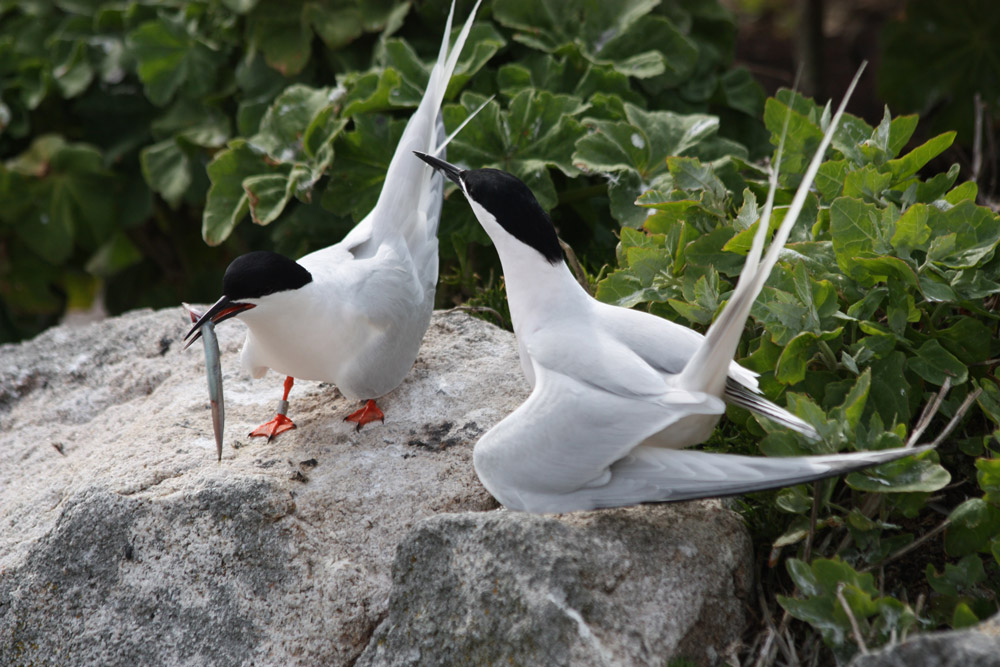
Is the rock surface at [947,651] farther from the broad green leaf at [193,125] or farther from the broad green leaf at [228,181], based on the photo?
the broad green leaf at [193,125]

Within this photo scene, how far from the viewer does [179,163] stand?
4078 millimetres

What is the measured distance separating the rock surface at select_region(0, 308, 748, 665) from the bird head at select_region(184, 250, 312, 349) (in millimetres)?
365

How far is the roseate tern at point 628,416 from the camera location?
1732 mm

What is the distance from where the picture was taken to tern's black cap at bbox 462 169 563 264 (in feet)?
6.63

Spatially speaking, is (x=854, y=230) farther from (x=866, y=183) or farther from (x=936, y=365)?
(x=936, y=365)

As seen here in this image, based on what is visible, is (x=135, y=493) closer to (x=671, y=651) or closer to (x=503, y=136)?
(x=671, y=651)

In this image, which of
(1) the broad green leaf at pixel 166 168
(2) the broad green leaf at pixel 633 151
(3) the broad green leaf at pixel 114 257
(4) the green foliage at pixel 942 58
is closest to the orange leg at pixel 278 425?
(2) the broad green leaf at pixel 633 151

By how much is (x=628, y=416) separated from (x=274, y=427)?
1055 mm

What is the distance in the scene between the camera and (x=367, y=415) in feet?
8.04

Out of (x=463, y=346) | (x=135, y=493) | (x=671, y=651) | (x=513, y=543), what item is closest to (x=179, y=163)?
(x=463, y=346)

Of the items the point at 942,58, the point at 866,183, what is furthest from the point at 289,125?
the point at 942,58

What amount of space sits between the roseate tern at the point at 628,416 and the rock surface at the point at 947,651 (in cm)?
35

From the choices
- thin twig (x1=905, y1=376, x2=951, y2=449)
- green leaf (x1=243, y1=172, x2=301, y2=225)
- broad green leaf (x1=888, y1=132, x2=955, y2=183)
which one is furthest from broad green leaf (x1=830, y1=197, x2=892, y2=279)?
green leaf (x1=243, y1=172, x2=301, y2=225)

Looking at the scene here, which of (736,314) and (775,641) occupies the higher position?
(736,314)
